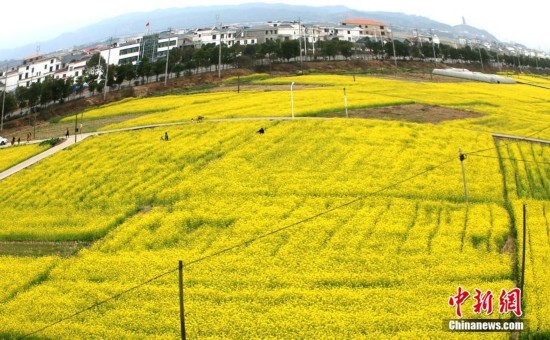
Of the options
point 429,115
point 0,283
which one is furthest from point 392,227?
point 429,115

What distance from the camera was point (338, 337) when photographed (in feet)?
67.6

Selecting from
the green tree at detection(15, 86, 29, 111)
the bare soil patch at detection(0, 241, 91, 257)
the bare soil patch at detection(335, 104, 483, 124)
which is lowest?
the bare soil patch at detection(0, 241, 91, 257)

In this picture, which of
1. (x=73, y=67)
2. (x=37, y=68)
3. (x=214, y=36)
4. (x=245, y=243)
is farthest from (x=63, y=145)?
(x=214, y=36)

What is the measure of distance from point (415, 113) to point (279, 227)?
112 ft

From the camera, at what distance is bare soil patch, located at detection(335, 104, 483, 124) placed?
181 ft

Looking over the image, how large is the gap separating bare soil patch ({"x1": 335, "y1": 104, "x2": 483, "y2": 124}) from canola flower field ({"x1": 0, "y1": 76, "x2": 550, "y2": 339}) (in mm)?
2833

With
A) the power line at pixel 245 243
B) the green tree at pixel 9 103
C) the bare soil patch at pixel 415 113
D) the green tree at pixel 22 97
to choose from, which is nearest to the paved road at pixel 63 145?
the bare soil patch at pixel 415 113

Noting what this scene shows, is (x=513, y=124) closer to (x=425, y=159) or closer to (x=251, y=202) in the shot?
(x=425, y=159)

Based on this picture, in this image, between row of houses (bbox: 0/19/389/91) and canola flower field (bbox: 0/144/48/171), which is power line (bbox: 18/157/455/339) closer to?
canola flower field (bbox: 0/144/48/171)

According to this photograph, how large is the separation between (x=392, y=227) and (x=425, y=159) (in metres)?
12.9

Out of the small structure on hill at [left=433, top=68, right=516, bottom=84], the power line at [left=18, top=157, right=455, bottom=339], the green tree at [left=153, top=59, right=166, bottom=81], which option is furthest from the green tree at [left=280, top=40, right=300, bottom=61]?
the power line at [left=18, top=157, right=455, bottom=339]

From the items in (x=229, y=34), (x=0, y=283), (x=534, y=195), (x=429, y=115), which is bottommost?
(x=0, y=283)

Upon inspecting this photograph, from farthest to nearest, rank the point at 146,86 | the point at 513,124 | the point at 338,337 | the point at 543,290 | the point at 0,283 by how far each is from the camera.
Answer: the point at 146,86, the point at 513,124, the point at 0,283, the point at 543,290, the point at 338,337

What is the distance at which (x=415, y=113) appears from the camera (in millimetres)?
58125
